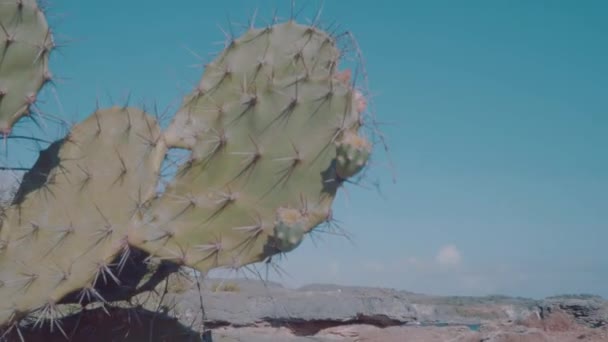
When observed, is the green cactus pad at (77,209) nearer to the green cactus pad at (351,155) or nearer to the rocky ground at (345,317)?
the green cactus pad at (351,155)

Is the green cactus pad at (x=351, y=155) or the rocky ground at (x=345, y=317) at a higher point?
the green cactus pad at (x=351, y=155)

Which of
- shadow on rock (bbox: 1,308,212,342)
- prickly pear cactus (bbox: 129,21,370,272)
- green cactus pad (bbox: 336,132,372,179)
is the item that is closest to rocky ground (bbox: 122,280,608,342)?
shadow on rock (bbox: 1,308,212,342)

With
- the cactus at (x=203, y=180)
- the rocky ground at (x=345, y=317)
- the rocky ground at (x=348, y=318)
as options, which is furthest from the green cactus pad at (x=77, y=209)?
the rocky ground at (x=345, y=317)

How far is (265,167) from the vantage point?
3486 mm

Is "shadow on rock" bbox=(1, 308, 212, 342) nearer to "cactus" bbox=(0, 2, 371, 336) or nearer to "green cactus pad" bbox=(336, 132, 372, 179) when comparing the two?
"cactus" bbox=(0, 2, 371, 336)

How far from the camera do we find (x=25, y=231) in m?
3.59

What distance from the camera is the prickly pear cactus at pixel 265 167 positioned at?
3.39 meters

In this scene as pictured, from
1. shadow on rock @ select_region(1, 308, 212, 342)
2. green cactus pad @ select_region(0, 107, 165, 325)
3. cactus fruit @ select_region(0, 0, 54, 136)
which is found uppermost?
cactus fruit @ select_region(0, 0, 54, 136)

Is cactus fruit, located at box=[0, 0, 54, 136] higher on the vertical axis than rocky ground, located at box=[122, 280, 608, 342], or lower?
higher

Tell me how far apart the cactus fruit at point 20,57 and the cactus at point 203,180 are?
44 cm

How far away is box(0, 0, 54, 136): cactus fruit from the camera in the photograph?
325 cm

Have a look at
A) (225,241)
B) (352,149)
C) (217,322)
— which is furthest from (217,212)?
(217,322)

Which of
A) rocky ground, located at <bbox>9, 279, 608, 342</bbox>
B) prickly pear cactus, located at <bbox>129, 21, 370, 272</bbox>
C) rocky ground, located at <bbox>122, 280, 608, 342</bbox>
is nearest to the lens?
prickly pear cactus, located at <bbox>129, 21, 370, 272</bbox>

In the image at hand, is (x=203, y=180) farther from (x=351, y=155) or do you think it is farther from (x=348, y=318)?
(x=348, y=318)
